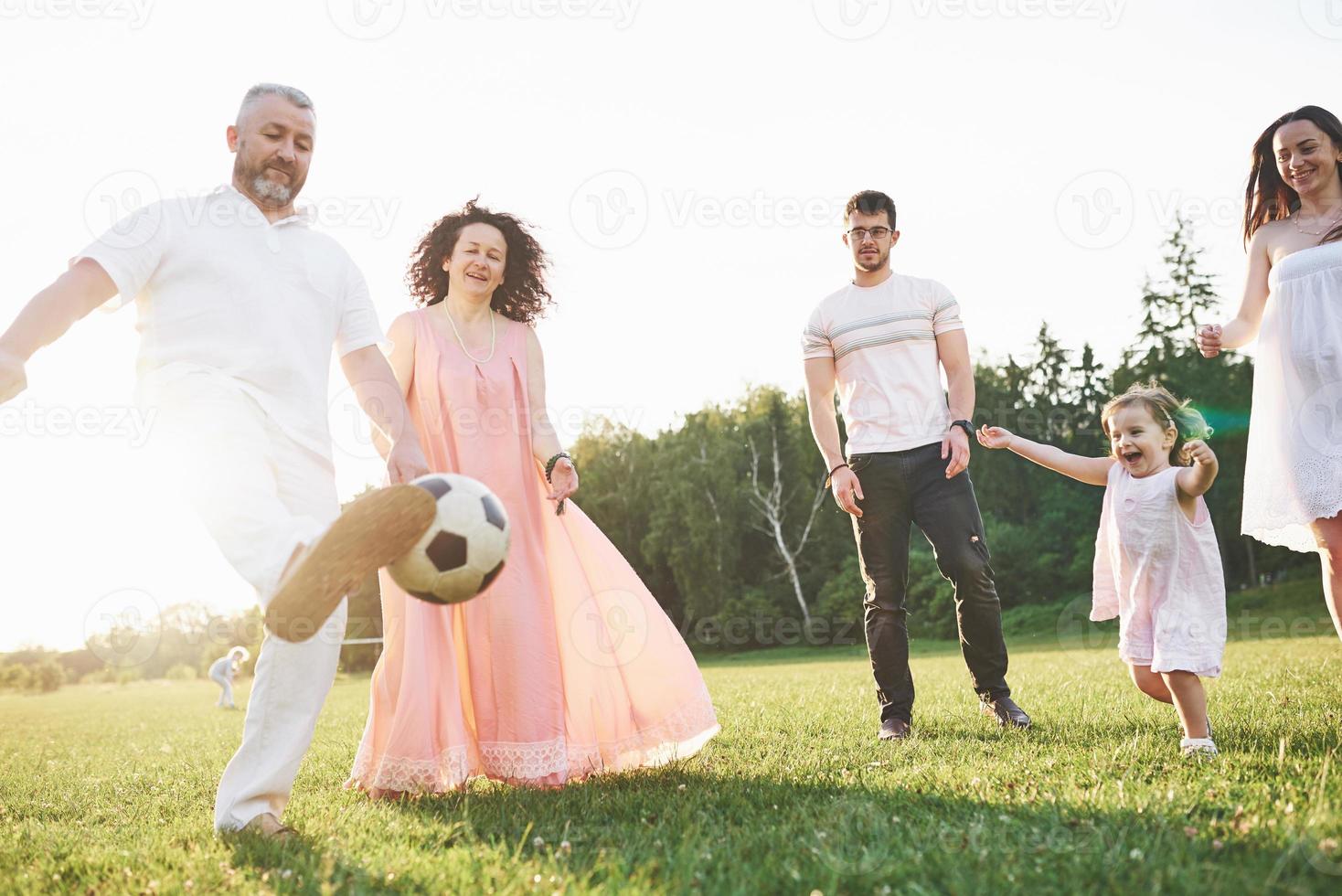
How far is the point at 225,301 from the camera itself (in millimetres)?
3611

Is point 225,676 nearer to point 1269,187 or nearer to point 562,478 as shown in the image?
point 562,478

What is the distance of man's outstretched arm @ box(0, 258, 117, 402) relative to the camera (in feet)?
10.1

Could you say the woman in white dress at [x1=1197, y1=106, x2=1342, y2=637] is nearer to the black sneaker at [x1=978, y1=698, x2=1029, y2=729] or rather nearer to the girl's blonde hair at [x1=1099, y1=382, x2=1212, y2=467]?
the girl's blonde hair at [x1=1099, y1=382, x2=1212, y2=467]

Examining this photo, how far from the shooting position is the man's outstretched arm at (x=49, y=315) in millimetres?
3092

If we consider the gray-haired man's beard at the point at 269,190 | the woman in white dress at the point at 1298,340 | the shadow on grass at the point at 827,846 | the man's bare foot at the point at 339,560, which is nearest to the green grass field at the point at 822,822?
the shadow on grass at the point at 827,846

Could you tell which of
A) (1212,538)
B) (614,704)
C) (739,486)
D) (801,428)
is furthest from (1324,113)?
(801,428)

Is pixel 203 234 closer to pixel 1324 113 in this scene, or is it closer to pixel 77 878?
pixel 77 878

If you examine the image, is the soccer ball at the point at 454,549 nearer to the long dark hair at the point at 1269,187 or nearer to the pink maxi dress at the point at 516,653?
the pink maxi dress at the point at 516,653

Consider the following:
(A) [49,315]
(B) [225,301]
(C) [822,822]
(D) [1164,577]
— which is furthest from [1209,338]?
(A) [49,315]

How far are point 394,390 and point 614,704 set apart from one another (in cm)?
187

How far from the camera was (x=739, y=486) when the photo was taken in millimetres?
40781

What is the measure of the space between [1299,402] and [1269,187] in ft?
3.74

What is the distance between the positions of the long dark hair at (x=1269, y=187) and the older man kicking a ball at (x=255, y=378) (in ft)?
14.1

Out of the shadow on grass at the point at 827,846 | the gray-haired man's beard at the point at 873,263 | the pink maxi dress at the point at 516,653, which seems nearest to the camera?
the shadow on grass at the point at 827,846
